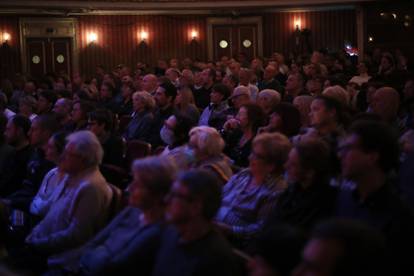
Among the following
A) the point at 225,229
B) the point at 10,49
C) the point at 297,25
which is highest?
the point at 297,25

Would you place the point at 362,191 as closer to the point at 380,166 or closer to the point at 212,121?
the point at 380,166

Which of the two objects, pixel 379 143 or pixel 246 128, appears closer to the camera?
pixel 379 143

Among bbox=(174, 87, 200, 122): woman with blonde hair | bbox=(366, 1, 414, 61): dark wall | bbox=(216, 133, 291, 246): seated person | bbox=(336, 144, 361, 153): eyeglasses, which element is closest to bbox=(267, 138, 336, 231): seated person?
bbox=(336, 144, 361, 153): eyeglasses

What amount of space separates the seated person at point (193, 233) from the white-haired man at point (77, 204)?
3.57 ft

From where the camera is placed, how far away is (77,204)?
157 inches

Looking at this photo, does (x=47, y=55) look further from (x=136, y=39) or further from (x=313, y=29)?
(x=313, y=29)

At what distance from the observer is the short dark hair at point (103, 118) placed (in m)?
6.23

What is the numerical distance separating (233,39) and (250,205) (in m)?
14.3

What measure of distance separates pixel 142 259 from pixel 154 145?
4.15 m

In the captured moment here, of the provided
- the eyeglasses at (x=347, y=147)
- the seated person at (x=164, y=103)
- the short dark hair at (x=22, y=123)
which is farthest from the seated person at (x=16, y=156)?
the eyeglasses at (x=347, y=147)

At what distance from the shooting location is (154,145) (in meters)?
7.29

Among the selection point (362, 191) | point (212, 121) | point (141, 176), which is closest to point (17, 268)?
point (141, 176)

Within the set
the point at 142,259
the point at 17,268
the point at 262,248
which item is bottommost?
the point at 17,268

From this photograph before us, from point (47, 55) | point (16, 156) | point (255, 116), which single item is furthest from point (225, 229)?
point (47, 55)
